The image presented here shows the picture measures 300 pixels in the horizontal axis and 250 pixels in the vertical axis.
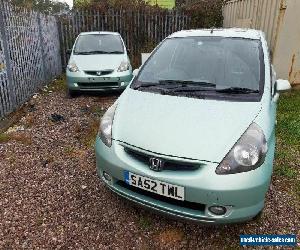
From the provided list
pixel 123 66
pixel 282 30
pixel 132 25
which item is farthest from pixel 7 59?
pixel 132 25

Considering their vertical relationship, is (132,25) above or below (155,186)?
above

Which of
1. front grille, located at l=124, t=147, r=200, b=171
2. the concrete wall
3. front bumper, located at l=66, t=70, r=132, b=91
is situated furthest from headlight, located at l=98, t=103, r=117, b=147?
the concrete wall

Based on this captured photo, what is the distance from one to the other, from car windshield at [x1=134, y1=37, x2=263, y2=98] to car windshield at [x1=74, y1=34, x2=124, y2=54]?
4.36 m

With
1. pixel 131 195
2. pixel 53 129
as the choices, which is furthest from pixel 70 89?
pixel 131 195

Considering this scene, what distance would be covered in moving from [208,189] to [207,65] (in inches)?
67.3

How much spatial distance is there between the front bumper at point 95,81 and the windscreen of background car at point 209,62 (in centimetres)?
332

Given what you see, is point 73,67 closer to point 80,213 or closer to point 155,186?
point 80,213

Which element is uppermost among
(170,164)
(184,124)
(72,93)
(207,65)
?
(207,65)

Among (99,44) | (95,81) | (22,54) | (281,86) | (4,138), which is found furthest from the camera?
(99,44)

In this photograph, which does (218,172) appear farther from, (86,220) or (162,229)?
(86,220)

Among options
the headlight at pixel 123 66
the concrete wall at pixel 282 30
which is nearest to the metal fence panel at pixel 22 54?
the headlight at pixel 123 66

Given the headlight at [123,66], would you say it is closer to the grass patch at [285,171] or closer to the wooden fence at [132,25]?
the grass patch at [285,171]

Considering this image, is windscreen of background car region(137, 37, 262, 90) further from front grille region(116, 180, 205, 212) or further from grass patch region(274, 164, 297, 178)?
grass patch region(274, 164, 297, 178)

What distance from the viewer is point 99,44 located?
8.39 meters
